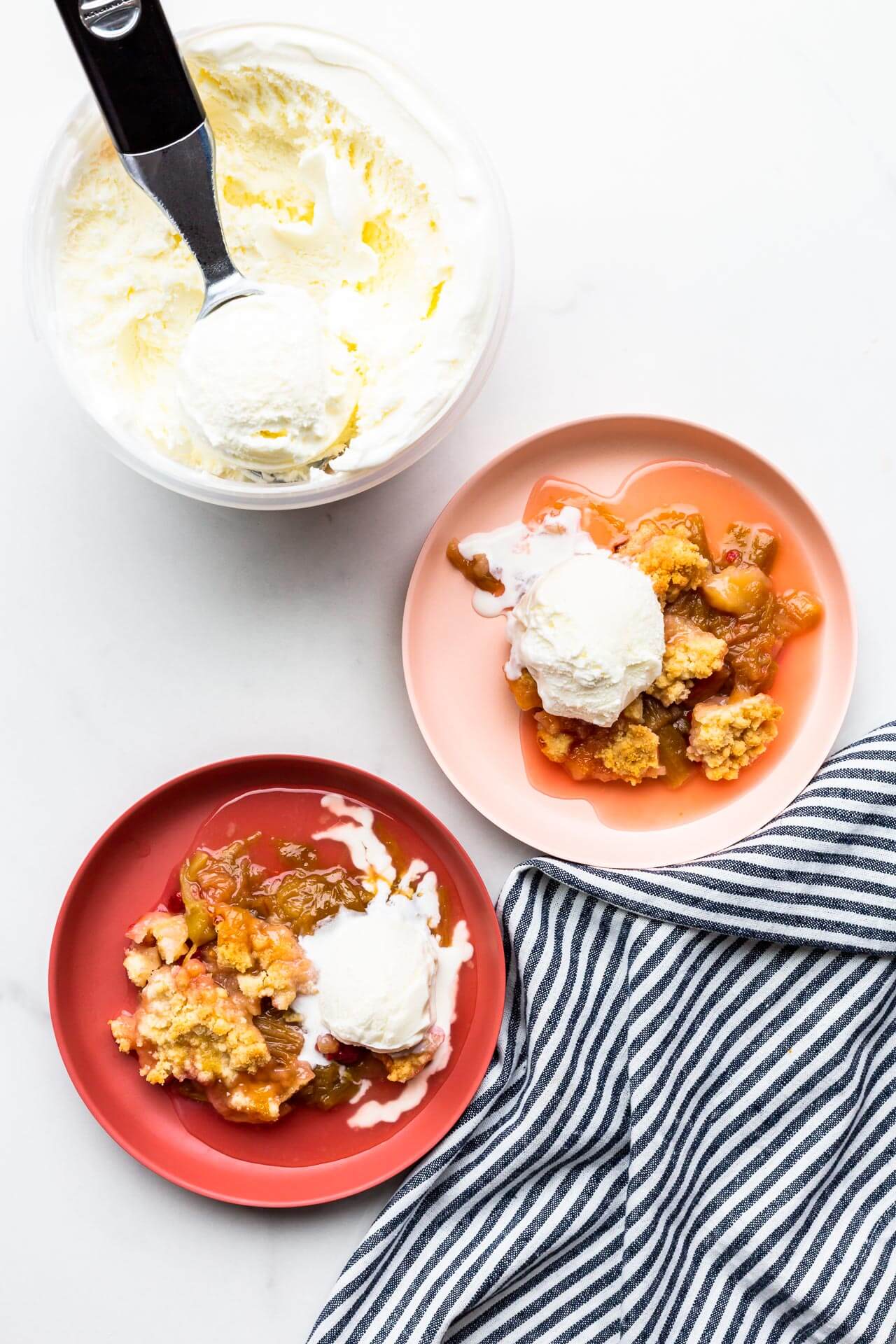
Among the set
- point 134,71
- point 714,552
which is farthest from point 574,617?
point 134,71

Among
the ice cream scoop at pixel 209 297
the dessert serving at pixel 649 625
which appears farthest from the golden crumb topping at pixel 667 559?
the ice cream scoop at pixel 209 297

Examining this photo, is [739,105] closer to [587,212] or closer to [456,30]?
[587,212]

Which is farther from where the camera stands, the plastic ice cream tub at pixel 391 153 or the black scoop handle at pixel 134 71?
the plastic ice cream tub at pixel 391 153

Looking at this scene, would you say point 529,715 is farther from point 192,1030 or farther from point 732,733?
point 192,1030

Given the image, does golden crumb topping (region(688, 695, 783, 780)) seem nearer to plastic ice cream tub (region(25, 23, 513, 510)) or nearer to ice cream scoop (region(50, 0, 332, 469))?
plastic ice cream tub (region(25, 23, 513, 510))

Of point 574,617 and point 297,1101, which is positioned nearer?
point 574,617

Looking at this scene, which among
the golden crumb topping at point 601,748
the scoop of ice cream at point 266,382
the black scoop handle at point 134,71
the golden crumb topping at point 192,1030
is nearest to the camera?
the black scoop handle at point 134,71

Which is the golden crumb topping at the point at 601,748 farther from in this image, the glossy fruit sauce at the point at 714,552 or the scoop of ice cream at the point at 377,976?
the scoop of ice cream at the point at 377,976
